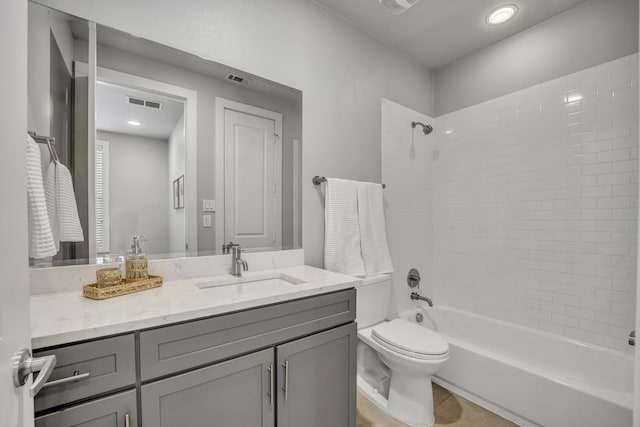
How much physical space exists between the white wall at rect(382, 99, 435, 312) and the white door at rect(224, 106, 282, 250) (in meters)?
0.95

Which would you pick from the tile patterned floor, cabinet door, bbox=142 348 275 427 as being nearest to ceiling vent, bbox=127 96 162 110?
cabinet door, bbox=142 348 275 427

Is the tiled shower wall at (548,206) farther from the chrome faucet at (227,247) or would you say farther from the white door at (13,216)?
the white door at (13,216)

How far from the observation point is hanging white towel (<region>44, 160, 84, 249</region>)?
1.04m

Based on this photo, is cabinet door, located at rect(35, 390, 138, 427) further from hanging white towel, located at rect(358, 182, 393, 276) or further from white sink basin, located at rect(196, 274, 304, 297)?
hanging white towel, located at rect(358, 182, 393, 276)

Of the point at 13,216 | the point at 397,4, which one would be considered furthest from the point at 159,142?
the point at 397,4

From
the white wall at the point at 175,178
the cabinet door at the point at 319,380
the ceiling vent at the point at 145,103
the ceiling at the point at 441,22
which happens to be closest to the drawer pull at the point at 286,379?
the cabinet door at the point at 319,380

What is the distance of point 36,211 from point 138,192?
415mm

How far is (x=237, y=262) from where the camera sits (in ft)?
4.56

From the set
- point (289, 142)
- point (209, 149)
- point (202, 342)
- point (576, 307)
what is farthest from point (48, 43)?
point (576, 307)

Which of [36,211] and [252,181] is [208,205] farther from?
[36,211]

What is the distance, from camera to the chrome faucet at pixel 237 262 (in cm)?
138

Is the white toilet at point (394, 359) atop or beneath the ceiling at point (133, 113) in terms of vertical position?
beneath

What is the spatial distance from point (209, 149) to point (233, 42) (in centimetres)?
59

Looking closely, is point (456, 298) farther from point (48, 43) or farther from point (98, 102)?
point (48, 43)
